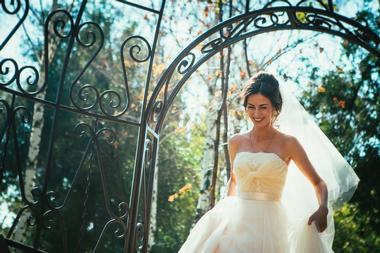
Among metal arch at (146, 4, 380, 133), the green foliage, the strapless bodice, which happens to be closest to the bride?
the strapless bodice

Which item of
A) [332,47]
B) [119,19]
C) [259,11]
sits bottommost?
[259,11]

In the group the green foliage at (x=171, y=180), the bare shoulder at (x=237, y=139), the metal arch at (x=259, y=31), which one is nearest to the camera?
the bare shoulder at (x=237, y=139)

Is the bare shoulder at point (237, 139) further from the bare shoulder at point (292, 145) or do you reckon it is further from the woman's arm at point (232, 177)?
the bare shoulder at point (292, 145)

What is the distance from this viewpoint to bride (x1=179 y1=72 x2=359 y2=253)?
9.91 feet

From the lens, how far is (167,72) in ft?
12.4

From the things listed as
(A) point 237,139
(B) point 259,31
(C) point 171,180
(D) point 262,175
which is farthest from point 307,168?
(C) point 171,180

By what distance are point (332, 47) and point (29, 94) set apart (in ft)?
19.6

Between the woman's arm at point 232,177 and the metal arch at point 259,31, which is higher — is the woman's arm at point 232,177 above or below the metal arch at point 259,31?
below

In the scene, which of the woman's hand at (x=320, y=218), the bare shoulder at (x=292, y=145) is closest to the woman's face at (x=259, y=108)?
the bare shoulder at (x=292, y=145)

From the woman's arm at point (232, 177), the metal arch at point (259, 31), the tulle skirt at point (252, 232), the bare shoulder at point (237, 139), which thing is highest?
the metal arch at point (259, 31)

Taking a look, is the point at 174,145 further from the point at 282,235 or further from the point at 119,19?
the point at 282,235

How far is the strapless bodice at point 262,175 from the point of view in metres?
3.22

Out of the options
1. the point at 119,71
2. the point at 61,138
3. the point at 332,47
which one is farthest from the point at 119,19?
the point at 332,47

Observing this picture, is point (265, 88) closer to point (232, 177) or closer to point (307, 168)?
point (307, 168)
